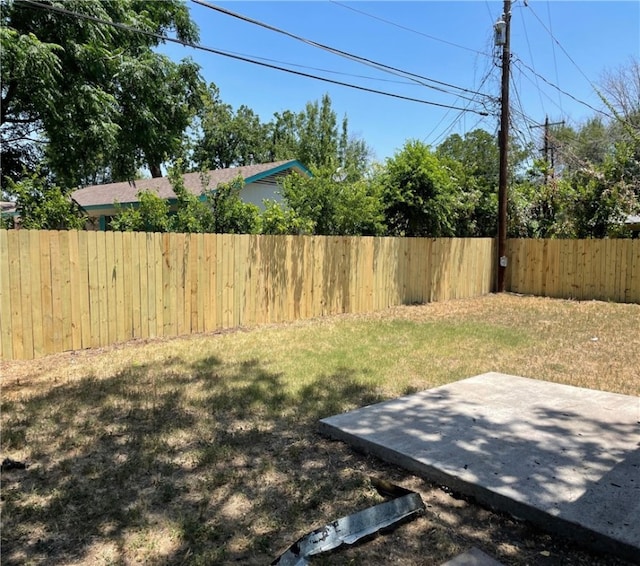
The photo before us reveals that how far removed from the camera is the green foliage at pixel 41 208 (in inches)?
304

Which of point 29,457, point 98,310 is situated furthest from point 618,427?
point 98,310

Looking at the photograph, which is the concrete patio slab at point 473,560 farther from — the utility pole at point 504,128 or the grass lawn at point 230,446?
the utility pole at point 504,128

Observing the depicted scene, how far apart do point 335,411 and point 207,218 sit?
240 inches

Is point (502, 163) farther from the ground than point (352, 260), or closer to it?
farther from the ground

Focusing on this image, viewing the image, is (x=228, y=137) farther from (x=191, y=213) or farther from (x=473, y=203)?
(x=191, y=213)

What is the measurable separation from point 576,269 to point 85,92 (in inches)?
489

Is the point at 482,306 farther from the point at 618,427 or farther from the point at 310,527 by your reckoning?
the point at 310,527

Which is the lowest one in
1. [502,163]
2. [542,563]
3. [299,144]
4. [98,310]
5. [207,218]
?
[542,563]

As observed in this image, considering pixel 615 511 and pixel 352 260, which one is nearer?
pixel 615 511

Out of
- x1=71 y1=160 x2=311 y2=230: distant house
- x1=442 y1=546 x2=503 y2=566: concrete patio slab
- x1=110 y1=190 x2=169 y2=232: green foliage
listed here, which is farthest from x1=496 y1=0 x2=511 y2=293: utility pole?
x1=442 y1=546 x2=503 y2=566: concrete patio slab

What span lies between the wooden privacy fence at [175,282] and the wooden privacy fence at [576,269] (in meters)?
3.98

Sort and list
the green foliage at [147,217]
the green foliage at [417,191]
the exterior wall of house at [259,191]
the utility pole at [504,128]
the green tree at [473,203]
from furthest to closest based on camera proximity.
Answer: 1. the exterior wall of house at [259,191]
2. the green tree at [473,203]
3. the utility pole at [504,128]
4. the green foliage at [417,191]
5. the green foliage at [147,217]

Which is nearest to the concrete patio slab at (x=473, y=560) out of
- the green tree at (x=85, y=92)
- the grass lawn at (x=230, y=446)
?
the grass lawn at (x=230, y=446)

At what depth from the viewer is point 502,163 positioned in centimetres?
1307
